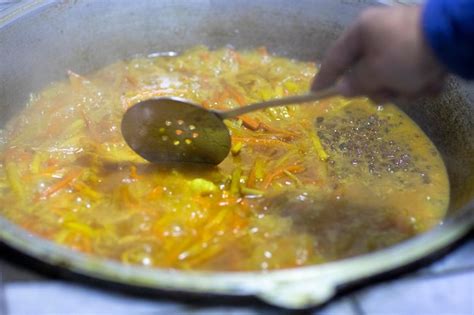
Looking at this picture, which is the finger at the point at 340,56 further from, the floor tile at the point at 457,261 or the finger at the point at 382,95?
the floor tile at the point at 457,261

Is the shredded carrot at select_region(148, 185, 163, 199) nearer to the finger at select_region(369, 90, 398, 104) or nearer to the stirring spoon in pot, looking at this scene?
the stirring spoon in pot

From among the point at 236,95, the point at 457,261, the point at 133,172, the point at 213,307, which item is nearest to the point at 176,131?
the point at 133,172

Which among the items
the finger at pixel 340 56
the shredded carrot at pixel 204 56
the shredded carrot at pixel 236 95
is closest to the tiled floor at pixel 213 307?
the finger at pixel 340 56

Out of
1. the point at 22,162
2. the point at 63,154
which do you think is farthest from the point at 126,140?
the point at 22,162

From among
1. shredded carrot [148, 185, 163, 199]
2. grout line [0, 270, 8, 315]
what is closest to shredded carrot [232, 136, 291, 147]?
shredded carrot [148, 185, 163, 199]

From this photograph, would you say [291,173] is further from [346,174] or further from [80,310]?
[80,310]
